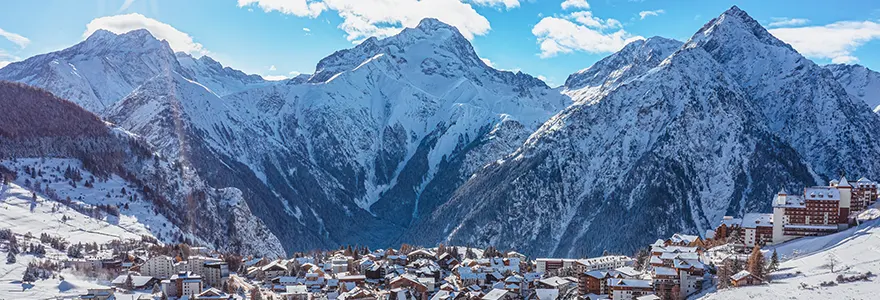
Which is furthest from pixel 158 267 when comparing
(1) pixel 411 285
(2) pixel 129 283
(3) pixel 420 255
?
(3) pixel 420 255

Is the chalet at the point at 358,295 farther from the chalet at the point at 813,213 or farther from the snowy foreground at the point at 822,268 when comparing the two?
the chalet at the point at 813,213

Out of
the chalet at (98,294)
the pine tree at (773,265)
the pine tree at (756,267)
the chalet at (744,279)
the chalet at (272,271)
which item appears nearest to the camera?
the chalet at (744,279)

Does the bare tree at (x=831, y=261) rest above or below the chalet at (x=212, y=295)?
above

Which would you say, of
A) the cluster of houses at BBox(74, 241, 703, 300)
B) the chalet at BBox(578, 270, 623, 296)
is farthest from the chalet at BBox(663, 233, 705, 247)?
the chalet at BBox(578, 270, 623, 296)

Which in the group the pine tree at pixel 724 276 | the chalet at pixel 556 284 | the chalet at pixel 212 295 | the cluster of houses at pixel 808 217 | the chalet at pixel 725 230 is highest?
the cluster of houses at pixel 808 217

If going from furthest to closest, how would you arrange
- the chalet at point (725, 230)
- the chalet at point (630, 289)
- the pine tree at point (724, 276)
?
the chalet at point (725, 230) < the chalet at point (630, 289) < the pine tree at point (724, 276)

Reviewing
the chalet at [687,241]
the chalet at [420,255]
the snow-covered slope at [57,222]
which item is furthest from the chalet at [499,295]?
the snow-covered slope at [57,222]
